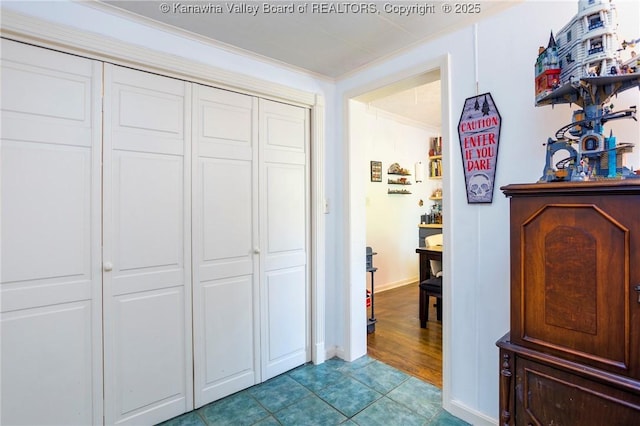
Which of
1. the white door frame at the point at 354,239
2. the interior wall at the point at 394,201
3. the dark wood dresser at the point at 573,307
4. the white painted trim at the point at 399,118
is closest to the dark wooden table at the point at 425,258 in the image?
the white door frame at the point at 354,239

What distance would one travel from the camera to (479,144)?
1897mm

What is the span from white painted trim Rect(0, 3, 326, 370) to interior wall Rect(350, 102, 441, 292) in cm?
185

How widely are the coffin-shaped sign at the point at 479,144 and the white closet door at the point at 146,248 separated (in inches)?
68.8

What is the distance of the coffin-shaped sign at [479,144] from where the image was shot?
1839mm

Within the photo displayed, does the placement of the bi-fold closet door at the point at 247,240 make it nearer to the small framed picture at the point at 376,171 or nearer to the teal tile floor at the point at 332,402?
the teal tile floor at the point at 332,402

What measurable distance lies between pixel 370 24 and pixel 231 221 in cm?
157

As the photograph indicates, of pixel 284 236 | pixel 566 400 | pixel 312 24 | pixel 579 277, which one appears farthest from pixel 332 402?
pixel 312 24

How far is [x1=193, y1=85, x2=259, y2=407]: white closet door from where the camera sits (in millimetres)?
2135

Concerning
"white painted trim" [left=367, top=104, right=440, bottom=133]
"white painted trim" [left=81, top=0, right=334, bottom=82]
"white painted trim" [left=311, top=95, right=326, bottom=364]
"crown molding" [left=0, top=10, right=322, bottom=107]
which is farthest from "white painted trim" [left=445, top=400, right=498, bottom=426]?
"white painted trim" [left=367, top=104, right=440, bottom=133]

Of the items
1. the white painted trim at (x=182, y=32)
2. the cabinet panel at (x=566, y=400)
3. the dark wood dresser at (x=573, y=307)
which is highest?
the white painted trim at (x=182, y=32)

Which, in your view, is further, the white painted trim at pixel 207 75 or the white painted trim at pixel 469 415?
the white painted trim at pixel 469 415

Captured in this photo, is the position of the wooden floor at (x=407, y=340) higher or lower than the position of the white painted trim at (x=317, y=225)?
lower

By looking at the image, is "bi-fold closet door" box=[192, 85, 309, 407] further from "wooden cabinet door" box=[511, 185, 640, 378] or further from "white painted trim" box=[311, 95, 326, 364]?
"wooden cabinet door" box=[511, 185, 640, 378]

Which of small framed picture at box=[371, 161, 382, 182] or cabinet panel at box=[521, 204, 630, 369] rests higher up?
small framed picture at box=[371, 161, 382, 182]
